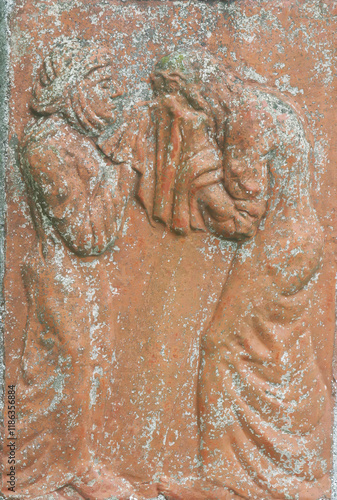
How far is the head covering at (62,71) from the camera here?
7.29ft

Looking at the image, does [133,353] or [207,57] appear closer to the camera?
[207,57]

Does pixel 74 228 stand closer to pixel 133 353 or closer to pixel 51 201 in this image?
pixel 51 201

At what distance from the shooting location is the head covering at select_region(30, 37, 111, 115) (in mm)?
2221

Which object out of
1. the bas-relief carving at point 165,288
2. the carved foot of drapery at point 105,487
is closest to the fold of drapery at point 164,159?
the bas-relief carving at point 165,288

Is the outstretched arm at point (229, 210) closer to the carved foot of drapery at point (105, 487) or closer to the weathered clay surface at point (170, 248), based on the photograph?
the weathered clay surface at point (170, 248)

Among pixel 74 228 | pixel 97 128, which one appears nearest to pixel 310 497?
pixel 74 228

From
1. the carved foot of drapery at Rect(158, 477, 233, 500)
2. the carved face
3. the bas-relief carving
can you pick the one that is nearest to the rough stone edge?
the bas-relief carving

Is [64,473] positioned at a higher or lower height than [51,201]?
lower

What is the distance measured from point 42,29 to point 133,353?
134 cm

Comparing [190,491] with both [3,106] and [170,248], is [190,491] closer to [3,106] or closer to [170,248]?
[170,248]

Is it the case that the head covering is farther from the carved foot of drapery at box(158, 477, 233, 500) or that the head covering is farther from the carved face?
the carved foot of drapery at box(158, 477, 233, 500)

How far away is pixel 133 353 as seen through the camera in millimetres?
2469

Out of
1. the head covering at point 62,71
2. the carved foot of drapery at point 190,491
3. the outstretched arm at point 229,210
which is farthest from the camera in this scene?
the carved foot of drapery at point 190,491

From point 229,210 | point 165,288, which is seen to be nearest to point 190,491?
point 165,288
